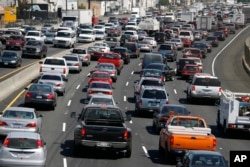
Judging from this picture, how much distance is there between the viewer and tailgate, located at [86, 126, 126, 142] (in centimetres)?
A: 2686

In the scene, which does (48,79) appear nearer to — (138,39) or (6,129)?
(6,129)

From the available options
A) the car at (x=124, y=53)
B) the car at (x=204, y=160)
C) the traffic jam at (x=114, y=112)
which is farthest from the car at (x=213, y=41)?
the car at (x=204, y=160)

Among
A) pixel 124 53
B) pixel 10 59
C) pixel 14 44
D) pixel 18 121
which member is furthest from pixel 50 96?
pixel 14 44

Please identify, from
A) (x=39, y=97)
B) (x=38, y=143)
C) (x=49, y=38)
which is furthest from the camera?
(x=49, y=38)

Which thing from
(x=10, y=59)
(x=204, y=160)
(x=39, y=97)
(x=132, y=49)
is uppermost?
(x=204, y=160)

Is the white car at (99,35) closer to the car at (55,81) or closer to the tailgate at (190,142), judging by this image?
the car at (55,81)

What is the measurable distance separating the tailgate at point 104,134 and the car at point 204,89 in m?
21.8

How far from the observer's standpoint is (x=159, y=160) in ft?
92.2

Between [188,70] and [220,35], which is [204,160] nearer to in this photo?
[188,70]

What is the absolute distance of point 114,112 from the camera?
28.1m

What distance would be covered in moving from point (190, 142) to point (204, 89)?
22.0 meters

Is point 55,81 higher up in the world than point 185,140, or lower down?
lower down

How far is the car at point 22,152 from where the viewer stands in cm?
2325

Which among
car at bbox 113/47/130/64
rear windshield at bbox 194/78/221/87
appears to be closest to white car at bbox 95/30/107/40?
car at bbox 113/47/130/64
